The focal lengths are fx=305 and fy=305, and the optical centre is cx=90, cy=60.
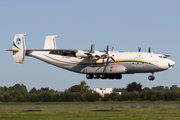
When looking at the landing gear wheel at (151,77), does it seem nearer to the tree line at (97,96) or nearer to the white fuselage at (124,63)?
the white fuselage at (124,63)

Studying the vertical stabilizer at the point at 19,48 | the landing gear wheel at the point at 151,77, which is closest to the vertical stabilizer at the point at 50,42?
the vertical stabilizer at the point at 19,48

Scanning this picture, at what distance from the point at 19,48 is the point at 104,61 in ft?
49.8

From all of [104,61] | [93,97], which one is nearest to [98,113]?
[104,61]

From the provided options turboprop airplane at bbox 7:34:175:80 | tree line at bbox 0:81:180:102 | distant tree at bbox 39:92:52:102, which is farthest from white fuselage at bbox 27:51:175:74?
distant tree at bbox 39:92:52:102

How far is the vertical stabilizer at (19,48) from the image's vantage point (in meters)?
53.3

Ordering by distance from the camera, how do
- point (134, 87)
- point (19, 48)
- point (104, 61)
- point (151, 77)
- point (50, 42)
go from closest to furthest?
point (151, 77) < point (104, 61) < point (19, 48) < point (50, 42) < point (134, 87)

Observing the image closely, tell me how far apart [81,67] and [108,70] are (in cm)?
A: 538

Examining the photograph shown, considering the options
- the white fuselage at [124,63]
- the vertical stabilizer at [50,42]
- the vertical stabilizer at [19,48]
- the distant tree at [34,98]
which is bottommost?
the distant tree at [34,98]

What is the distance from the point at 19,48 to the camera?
176 feet

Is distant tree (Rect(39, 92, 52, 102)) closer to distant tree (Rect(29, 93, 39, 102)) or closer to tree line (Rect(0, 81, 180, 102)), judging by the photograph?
tree line (Rect(0, 81, 180, 102))

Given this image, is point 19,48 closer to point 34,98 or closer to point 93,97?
point 93,97

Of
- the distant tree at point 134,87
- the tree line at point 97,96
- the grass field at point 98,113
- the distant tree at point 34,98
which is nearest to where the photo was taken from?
the grass field at point 98,113

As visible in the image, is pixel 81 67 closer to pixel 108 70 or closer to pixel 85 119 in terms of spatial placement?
pixel 108 70

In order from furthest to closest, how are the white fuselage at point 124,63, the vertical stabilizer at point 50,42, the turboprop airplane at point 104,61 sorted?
the vertical stabilizer at point 50,42
the turboprop airplane at point 104,61
the white fuselage at point 124,63
